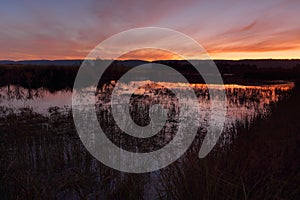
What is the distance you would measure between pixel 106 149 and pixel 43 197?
97.7 inches

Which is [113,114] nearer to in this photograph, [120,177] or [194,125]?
[194,125]

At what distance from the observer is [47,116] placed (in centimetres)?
951

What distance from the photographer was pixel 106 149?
19.6 feet

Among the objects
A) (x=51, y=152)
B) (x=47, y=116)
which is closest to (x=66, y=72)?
(x=47, y=116)

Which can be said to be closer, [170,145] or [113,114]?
[170,145]

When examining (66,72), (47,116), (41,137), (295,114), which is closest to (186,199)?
(41,137)

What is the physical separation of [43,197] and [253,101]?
12588mm

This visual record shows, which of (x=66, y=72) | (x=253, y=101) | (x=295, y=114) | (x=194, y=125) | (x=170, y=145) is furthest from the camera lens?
(x=66, y=72)

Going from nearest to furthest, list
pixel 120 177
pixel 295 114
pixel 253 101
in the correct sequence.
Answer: pixel 120 177
pixel 295 114
pixel 253 101

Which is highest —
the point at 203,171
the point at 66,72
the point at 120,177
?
the point at 66,72

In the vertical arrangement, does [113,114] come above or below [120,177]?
above

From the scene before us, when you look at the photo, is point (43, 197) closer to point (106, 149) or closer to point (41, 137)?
point (106, 149)

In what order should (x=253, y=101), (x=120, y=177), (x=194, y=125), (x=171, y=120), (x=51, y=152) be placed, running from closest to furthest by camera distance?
1. (x=120, y=177)
2. (x=51, y=152)
3. (x=194, y=125)
4. (x=171, y=120)
5. (x=253, y=101)

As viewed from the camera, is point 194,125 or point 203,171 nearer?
point 203,171
